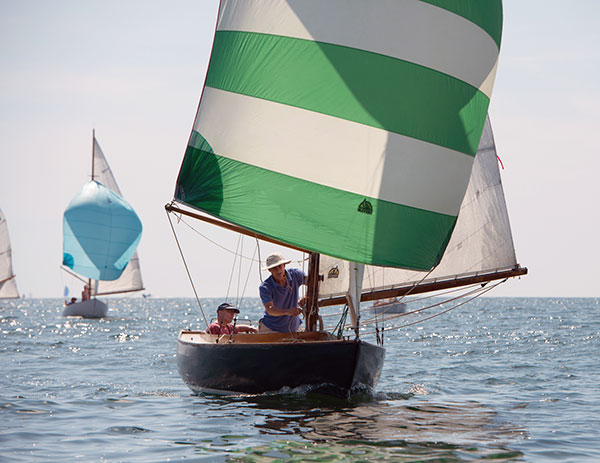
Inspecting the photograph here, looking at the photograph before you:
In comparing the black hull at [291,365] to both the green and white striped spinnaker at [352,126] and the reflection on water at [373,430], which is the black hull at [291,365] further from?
the green and white striped spinnaker at [352,126]

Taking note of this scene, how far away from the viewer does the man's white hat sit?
10.6m

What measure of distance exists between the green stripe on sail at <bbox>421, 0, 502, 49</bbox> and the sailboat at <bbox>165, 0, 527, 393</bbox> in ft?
0.08

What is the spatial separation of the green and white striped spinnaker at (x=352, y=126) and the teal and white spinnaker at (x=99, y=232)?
1211 inches

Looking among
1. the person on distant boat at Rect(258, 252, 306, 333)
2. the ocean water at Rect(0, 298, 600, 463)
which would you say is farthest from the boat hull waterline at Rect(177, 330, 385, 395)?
the person on distant boat at Rect(258, 252, 306, 333)

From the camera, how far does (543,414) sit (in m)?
10.3

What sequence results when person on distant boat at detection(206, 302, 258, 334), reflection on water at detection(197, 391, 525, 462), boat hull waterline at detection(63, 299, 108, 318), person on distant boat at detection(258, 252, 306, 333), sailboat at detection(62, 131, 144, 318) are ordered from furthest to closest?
boat hull waterline at detection(63, 299, 108, 318) → sailboat at detection(62, 131, 144, 318) → person on distant boat at detection(206, 302, 258, 334) → person on distant boat at detection(258, 252, 306, 333) → reflection on water at detection(197, 391, 525, 462)

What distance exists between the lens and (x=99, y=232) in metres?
40.8

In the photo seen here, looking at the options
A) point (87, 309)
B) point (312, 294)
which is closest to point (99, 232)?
point (87, 309)

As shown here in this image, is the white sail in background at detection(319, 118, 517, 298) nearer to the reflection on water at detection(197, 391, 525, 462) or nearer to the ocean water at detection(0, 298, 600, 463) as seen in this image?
the ocean water at detection(0, 298, 600, 463)

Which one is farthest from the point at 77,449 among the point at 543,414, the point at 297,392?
the point at 543,414

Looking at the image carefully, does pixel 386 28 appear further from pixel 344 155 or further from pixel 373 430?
pixel 373 430

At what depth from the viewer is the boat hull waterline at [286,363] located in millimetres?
9961

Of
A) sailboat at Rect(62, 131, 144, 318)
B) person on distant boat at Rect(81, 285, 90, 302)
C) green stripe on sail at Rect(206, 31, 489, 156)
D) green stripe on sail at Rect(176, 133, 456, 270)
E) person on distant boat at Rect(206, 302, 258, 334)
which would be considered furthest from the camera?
person on distant boat at Rect(81, 285, 90, 302)

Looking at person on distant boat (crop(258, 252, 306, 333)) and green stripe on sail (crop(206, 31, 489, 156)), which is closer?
green stripe on sail (crop(206, 31, 489, 156))
